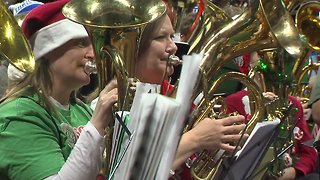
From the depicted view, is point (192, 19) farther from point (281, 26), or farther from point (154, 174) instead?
point (154, 174)

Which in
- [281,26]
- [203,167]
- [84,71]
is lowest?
[203,167]

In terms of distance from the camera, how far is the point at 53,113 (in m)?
1.91

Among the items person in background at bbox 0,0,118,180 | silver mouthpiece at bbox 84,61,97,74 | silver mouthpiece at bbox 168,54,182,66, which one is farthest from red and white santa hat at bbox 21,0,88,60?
silver mouthpiece at bbox 168,54,182,66

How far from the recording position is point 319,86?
2.73 m

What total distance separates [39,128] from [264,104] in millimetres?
787

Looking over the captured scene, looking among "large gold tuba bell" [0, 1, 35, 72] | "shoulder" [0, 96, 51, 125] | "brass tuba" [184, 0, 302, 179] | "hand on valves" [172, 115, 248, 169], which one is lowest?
"shoulder" [0, 96, 51, 125]

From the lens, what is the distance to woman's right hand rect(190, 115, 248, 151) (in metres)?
1.79

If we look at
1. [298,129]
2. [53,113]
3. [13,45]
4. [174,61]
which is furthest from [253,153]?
[298,129]

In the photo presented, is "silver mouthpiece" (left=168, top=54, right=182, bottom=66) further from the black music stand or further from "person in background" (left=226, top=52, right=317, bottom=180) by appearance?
"person in background" (left=226, top=52, right=317, bottom=180)

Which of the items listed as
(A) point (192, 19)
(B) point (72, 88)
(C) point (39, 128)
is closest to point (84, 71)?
(B) point (72, 88)

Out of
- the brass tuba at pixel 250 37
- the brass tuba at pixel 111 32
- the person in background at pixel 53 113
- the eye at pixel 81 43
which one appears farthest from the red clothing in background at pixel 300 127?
the brass tuba at pixel 111 32

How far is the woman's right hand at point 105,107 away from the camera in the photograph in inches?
66.6

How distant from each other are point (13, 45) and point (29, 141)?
0.28 metres

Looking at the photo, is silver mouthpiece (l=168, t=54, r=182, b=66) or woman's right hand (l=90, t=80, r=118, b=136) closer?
woman's right hand (l=90, t=80, r=118, b=136)
